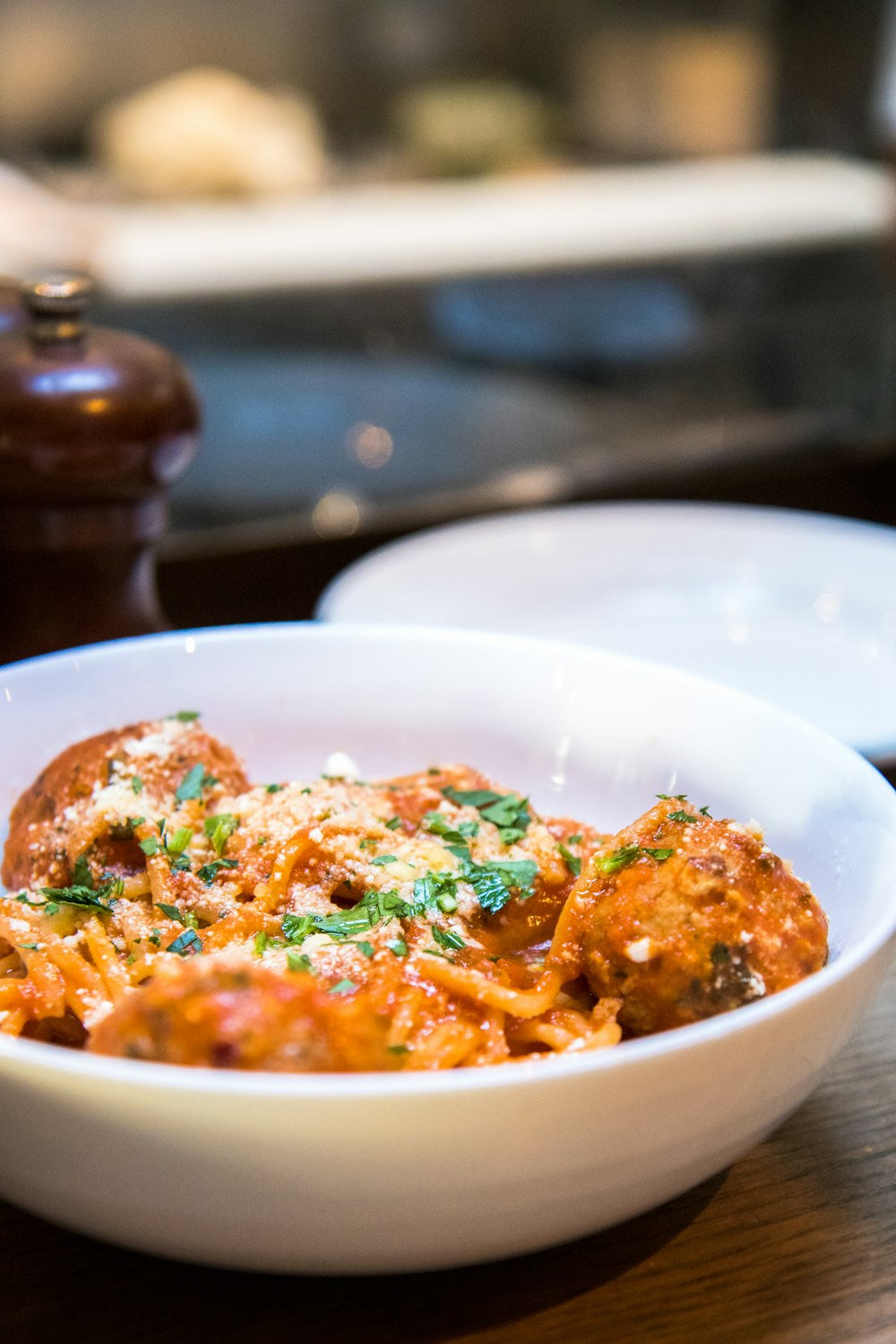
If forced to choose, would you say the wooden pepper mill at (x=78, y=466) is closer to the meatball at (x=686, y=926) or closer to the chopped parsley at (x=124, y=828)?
the chopped parsley at (x=124, y=828)

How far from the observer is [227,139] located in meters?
5.11

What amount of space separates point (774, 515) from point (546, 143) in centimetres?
444

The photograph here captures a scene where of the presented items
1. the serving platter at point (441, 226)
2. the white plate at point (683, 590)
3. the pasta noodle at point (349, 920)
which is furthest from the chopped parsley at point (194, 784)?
the serving platter at point (441, 226)

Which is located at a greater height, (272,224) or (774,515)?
(774,515)

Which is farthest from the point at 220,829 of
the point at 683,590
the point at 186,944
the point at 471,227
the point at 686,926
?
the point at 471,227

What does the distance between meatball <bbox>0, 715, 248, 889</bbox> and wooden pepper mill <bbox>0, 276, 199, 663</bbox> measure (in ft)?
1.01

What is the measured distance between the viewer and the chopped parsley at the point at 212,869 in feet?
3.41

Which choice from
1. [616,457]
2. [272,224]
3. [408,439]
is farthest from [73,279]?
[272,224]

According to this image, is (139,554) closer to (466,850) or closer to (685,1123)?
(466,850)

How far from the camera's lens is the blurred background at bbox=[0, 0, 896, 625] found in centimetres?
387

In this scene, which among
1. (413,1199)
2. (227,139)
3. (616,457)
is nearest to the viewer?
(413,1199)

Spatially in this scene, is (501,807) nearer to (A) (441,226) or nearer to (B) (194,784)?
(B) (194,784)

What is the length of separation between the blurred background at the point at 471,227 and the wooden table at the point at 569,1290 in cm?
210

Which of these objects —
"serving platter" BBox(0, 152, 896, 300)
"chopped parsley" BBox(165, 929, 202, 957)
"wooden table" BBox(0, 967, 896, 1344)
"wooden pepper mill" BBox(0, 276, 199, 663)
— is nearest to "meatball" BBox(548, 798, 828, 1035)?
"wooden table" BBox(0, 967, 896, 1344)
